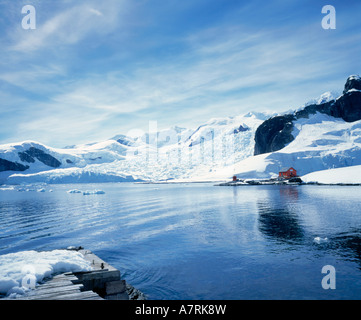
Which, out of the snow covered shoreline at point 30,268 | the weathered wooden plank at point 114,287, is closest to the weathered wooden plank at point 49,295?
the snow covered shoreline at point 30,268

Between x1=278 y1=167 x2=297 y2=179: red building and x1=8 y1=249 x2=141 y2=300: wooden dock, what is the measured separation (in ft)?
449

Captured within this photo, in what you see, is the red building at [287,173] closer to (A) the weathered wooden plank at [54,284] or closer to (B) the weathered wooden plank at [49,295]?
(A) the weathered wooden plank at [54,284]

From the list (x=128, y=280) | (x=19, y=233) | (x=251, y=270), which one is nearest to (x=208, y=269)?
(x=251, y=270)

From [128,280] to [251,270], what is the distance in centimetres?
778

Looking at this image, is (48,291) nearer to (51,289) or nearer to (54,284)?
(51,289)

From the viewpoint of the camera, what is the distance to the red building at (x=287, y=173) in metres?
139

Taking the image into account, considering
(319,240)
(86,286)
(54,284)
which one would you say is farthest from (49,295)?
(319,240)

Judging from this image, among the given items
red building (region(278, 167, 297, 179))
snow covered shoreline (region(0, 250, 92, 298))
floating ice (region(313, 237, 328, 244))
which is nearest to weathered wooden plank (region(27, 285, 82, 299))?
snow covered shoreline (region(0, 250, 92, 298))

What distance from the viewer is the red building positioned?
456 ft

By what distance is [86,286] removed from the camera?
12156 mm

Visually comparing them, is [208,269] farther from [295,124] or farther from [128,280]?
[295,124]

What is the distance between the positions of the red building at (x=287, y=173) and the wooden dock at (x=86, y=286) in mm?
136711

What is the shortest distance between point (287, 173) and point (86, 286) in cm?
14115

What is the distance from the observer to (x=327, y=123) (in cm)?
18925
